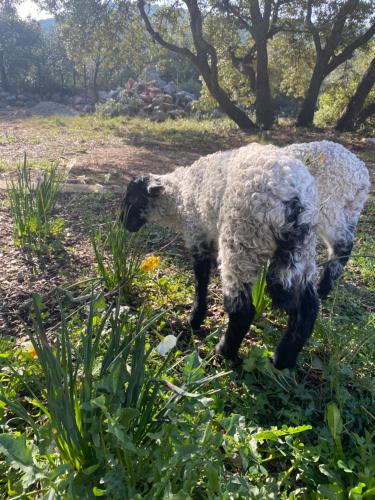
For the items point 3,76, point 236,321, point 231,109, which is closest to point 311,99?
point 231,109

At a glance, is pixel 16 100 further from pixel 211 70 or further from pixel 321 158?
pixel 321 158

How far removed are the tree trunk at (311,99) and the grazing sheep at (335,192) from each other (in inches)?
446

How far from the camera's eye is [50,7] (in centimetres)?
1716

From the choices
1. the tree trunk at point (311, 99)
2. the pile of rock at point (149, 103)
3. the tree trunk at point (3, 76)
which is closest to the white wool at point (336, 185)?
the tree trunk at point (311, 99)

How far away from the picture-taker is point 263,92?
528 inches

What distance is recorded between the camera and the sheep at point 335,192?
342cm

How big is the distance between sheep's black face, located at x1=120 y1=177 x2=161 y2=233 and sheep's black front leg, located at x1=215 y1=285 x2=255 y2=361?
158 centimetres

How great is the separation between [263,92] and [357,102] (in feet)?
9.99

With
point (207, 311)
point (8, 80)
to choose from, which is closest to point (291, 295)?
point (207, 311)

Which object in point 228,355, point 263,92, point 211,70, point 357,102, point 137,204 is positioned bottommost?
point 228,355

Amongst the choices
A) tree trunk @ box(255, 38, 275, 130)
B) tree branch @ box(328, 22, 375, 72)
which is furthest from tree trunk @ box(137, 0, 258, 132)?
tree branch @ box(328, 22, 375, 72)

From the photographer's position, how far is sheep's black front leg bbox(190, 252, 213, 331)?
10.0 ft

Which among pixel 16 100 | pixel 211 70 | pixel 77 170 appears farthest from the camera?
pixel 16 100

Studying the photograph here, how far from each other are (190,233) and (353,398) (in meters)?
1.68
